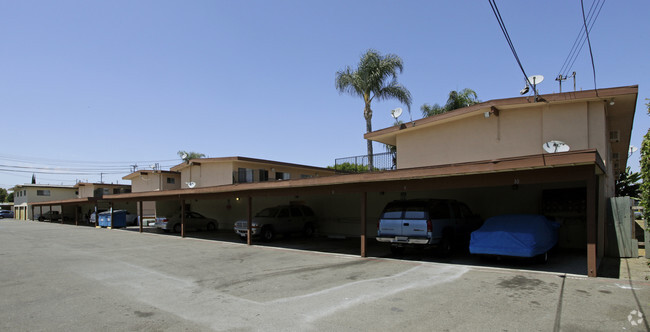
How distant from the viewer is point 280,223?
1819 centimetres

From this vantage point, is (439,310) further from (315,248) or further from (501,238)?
(315,248)

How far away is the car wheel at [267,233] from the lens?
17.4 m

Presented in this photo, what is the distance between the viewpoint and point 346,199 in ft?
64.9

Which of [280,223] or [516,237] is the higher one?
[516,237]

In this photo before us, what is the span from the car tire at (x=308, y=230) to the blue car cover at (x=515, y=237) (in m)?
10.7

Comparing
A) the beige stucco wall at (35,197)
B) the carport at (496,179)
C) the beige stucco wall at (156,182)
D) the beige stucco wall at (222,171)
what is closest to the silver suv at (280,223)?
the carport at (496,179)

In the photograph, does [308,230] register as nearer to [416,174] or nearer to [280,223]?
[280,223]

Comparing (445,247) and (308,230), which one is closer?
(445,247)

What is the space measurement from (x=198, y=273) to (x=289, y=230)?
352 inches

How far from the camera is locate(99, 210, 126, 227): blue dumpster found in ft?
103

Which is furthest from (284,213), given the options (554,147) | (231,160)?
(554,147)

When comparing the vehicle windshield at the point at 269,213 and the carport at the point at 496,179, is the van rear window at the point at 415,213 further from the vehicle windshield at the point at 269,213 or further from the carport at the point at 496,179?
the vehicle windshield at the point at 269,213

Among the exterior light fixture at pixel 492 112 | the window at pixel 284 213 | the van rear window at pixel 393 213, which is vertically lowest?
the window at pixel 284 213

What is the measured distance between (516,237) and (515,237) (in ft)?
0.08
